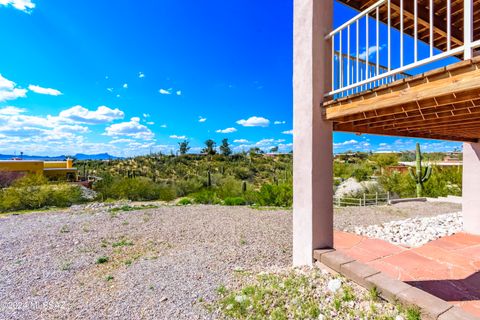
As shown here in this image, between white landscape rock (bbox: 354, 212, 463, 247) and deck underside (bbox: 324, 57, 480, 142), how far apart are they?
2560mm

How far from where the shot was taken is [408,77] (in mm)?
2078

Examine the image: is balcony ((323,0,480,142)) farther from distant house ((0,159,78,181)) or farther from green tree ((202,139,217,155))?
green tree ((202,139,217,155))

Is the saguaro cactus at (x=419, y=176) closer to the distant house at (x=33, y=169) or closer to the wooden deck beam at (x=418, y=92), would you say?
the wooden deck beam at (x=418, y=92)

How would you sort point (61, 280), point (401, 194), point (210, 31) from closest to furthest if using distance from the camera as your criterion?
1. point (61, 280)
2. point (401, 194)
3. point (210, 31)

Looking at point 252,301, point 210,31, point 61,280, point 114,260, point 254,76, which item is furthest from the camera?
point 254,76

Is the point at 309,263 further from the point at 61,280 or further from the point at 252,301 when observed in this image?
the point at 61,280

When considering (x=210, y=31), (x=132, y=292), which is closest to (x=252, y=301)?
(x=132, y=292)

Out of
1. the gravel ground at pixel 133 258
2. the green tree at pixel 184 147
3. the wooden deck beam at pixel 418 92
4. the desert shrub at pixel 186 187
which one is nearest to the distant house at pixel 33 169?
the desert shrub at pixel 186 187

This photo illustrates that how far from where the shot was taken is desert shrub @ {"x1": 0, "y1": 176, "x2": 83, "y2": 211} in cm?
913

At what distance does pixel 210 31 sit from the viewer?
1395 cm

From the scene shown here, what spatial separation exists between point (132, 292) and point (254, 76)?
856 inches

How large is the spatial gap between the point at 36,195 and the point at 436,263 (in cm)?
1263

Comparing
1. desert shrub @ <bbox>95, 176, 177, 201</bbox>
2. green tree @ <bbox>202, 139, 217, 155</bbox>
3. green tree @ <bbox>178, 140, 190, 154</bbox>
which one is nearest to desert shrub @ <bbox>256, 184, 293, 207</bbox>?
desert shrub @ <bbox>95, 176, 177, 201</bbox>

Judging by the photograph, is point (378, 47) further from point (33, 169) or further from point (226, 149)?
point (226, 149)
